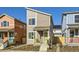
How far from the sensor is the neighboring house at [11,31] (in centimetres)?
448

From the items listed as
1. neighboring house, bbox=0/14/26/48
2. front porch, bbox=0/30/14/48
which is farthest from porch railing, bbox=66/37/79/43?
front porch, bbox=0/30/14/48

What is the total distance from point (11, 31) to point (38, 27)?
478 millimetres

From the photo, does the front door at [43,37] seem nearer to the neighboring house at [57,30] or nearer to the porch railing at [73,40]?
the neighboring house at [57,30]

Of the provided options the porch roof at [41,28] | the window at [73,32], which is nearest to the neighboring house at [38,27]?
the porch roof at [41,28]

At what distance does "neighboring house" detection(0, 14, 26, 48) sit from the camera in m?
4.48

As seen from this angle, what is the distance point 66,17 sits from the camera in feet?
14.7

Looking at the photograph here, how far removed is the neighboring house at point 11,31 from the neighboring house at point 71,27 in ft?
2.35

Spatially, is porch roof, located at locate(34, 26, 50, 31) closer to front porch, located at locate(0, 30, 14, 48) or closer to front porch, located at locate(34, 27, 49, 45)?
front porch, located at locate(34, 27, 49, 45)

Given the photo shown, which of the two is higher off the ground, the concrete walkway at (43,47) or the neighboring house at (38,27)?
the neighboring house at (38,27)

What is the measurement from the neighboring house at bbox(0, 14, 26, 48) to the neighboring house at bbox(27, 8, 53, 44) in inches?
4.8

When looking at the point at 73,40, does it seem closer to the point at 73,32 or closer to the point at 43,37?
the point at 73,32
